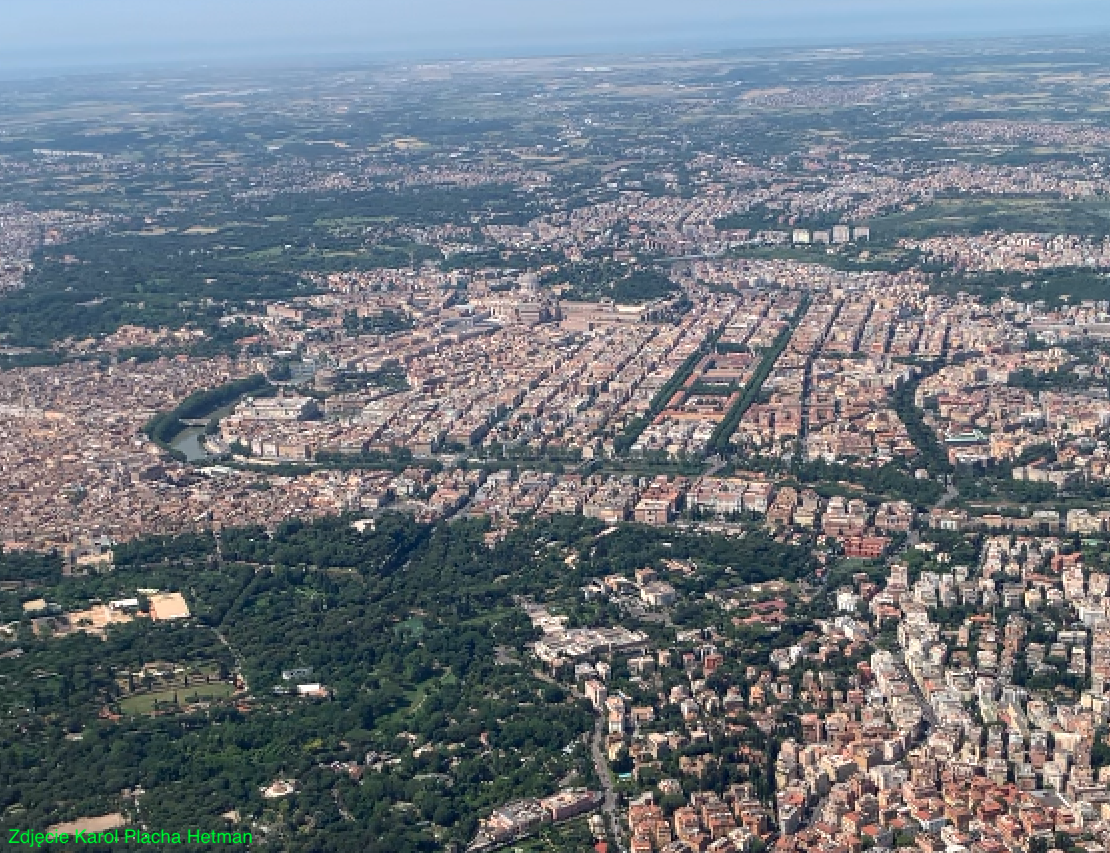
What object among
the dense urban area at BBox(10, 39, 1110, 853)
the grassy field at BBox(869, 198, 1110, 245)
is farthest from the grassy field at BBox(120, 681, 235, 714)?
the grassy field at BBox(869, 198, 1110, 245)

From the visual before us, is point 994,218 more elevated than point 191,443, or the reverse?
point 994,218

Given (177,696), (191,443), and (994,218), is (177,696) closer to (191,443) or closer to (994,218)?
(191,443)

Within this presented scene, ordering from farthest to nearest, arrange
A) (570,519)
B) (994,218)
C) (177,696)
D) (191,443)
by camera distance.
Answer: (994,218) < (191,443) < (570,519) < (177,696)

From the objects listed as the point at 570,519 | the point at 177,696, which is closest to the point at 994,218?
the point at 570,519

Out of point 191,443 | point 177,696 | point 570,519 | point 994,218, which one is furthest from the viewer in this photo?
point 994,218

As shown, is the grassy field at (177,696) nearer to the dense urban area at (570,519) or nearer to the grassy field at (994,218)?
the dense urban area at (570,519)

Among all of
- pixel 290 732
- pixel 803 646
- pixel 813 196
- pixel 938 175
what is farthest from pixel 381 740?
pixel 938 175

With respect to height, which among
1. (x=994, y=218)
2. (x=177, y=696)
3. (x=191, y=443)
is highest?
(x=177, y=696)

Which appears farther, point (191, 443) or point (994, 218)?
point (994, 218)
